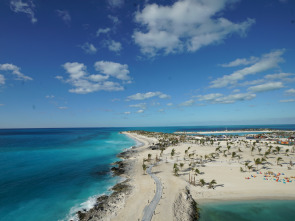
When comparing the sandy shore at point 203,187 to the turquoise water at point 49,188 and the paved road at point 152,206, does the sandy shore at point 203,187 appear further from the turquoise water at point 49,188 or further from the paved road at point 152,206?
the turquoise water at point 49,188

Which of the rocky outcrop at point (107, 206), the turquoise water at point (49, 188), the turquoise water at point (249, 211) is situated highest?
the rocky outcrop at point (107, 206)

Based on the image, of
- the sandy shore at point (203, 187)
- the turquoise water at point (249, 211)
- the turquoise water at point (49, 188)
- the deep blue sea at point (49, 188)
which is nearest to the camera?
the turquoise water at point (249, 211)

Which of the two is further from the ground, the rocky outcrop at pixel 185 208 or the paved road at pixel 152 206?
the paved road at pixel 152 206

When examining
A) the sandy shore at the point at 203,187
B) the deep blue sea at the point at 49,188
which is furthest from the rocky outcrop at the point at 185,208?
the deep blue sea at the point at 49,188

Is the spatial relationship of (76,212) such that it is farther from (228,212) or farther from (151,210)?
(228,212)

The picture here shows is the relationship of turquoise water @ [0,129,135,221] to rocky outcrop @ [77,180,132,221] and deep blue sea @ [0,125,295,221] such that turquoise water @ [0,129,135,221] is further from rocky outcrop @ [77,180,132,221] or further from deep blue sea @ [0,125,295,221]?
rocky outcrop @ [77,180,132,221]

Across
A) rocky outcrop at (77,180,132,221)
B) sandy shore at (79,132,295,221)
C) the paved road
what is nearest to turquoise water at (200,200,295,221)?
sandy shore at (79,132,295,221)

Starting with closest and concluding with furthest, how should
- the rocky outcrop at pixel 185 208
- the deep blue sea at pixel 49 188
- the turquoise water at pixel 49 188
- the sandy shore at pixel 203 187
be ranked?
1. the rocky outcrop at pixel 185 208
2. the sandy shore at pixel 203 187
3. the deep blue sea at pixel 49 188
4. the turquoise water at pixel 49 188
